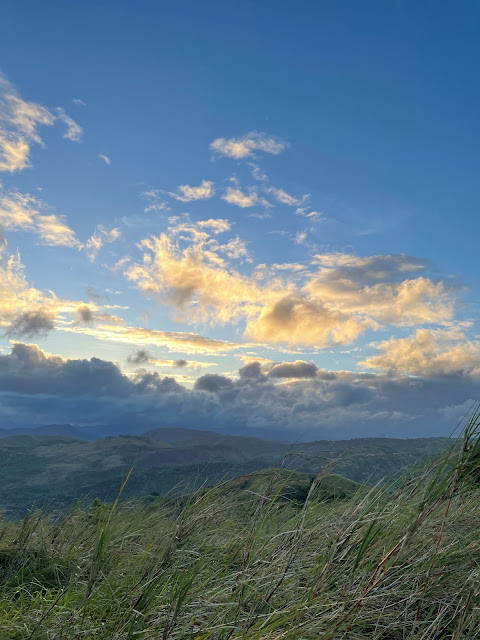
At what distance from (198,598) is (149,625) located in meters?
0.44

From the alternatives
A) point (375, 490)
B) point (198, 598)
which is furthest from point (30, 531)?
point (375, 490)

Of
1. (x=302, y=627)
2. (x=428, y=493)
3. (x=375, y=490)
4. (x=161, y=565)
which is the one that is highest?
(x=428, y=493)

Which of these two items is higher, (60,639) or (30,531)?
(60,639)

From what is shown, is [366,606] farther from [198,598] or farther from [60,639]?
[60,639]

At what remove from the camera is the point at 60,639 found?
7.72ft

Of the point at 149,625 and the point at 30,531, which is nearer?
the point at 149,625

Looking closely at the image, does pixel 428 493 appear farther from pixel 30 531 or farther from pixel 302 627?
pixel 30 531

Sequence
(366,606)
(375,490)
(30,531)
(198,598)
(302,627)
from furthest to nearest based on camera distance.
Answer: (30,531) < (375,490) < (198,598) < (366,606) < (302,627)

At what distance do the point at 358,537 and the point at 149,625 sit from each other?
1.32 m

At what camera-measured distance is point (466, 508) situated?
4.10 meters

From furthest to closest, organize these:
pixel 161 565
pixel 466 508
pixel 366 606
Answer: pixel 466 508 → pixel 366 606 → pixel 161 565

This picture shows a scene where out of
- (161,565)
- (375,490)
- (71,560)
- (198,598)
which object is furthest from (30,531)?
(375,490)

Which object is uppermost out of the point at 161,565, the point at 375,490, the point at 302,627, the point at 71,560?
the point at 375,490

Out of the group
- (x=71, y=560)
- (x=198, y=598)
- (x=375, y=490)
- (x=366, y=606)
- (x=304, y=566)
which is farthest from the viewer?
(x=71, y=560)
